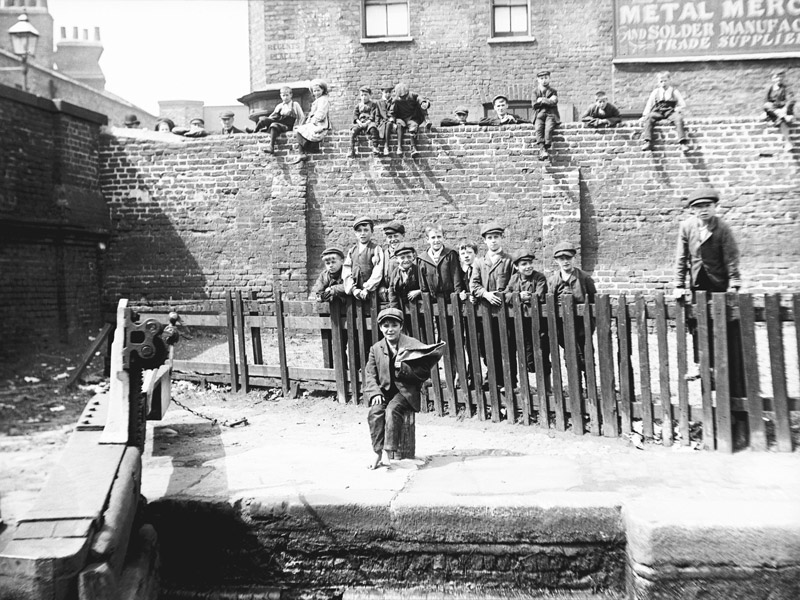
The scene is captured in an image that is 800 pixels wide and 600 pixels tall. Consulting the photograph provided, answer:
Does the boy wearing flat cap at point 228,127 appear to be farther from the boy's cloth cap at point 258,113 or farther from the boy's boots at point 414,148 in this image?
the boy's boots at point 414,148

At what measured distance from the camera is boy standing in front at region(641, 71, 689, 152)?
1136 cm

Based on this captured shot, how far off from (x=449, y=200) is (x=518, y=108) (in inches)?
197

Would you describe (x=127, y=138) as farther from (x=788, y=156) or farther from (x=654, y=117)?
(x=788, y=156)

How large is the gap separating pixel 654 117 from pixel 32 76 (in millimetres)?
22633

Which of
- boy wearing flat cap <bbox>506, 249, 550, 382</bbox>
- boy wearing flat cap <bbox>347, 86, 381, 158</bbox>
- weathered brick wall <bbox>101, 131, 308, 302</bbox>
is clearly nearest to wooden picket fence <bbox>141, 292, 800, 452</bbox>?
boy wearing flat cap <bbox>506, 249, 550, 382</bbox>

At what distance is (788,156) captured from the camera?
1131 centimetres

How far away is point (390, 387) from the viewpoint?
5023 millimetres

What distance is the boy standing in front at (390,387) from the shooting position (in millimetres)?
4895

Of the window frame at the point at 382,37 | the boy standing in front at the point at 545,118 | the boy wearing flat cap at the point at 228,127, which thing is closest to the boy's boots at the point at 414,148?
the boy standing in front at the point at 545,118

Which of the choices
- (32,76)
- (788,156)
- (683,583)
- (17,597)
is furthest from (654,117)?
(32,76)

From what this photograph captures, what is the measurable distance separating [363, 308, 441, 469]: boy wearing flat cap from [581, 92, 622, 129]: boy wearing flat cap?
774 cm

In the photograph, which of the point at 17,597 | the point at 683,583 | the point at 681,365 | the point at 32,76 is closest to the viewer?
the point at 17,597

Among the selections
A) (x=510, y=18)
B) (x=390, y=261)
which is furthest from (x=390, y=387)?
(x=510, y=18)

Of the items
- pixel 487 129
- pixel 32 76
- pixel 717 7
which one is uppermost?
pixel 32 76
